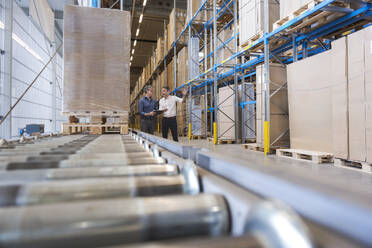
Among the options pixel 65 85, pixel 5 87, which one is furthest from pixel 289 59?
pixel 5 87

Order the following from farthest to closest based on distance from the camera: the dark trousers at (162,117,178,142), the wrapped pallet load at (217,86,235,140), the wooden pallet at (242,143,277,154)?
the wrapped pallet load at (217,86,235,140) → the dark trousers at (162,117,178,142) → the wooden pallet at (242,143,277,154)

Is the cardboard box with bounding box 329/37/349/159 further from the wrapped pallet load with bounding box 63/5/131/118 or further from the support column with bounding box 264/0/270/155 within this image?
the wrapped pallet load with bounding box 63/5/131/118

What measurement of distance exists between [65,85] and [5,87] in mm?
3417

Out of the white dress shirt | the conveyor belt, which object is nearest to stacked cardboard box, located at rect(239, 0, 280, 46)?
the white dress shirt

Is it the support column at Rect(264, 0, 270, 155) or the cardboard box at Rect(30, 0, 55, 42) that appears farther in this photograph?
the cardboard box at Rect(30, 0, 55, 42)

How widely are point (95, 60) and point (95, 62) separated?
33 mm

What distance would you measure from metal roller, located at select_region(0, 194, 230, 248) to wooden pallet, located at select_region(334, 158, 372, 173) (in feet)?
10.8

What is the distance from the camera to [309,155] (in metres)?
4.04

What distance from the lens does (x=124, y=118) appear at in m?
4.57

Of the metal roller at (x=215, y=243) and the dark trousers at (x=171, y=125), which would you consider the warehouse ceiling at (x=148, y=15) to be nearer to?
the dark trousers at (x=171, y=125)

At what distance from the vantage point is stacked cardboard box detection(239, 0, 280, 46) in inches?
207

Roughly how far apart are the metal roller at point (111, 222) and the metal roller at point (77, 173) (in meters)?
0.38

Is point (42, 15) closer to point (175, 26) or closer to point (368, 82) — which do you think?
point (175, 26)

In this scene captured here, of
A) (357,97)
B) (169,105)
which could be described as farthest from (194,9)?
(357,97)
